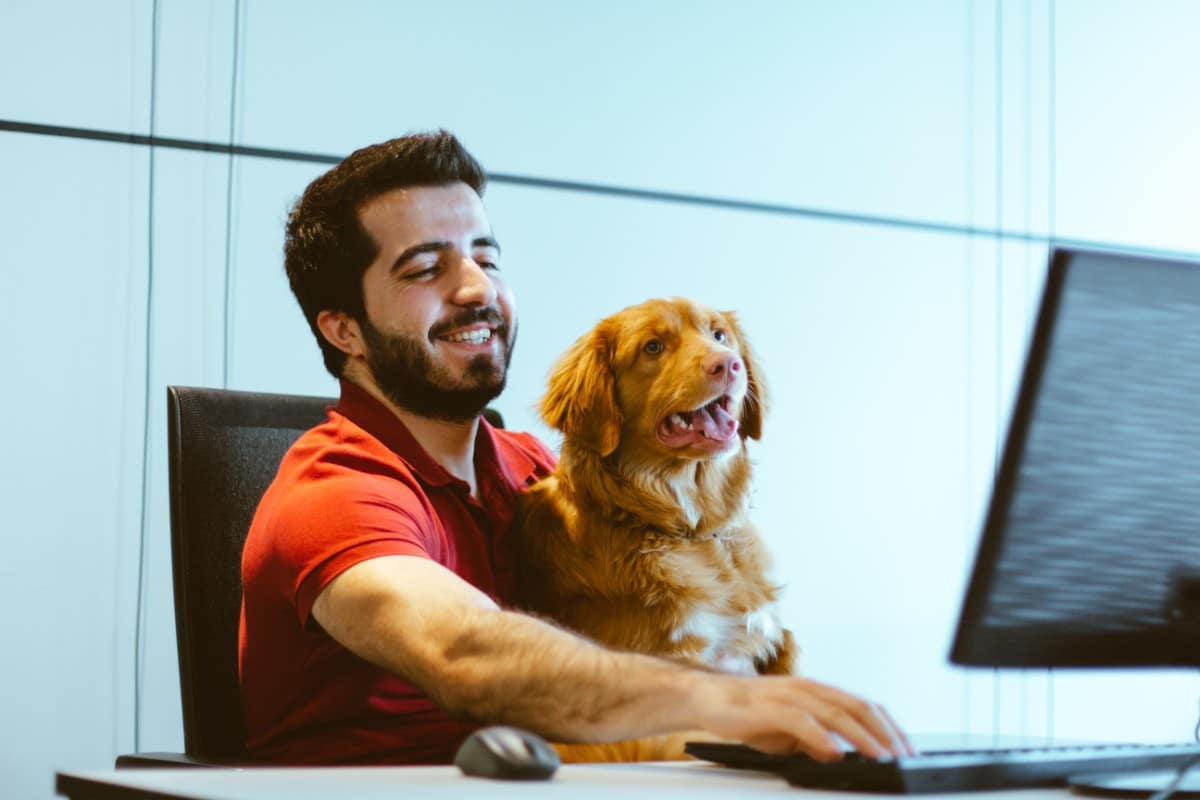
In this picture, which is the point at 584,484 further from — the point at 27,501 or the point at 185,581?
the point at 27,501

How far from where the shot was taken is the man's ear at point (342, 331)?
6.76 feet

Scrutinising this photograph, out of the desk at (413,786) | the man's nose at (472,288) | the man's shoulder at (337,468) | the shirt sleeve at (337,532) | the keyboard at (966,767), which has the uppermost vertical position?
the man's nose at (472,288)

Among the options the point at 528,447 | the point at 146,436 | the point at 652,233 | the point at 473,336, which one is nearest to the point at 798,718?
the point at 473,336

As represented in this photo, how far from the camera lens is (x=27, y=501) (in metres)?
3.05

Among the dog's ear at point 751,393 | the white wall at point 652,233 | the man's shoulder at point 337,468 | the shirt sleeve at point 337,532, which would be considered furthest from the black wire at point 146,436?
the shirt sleeve at point 337,532

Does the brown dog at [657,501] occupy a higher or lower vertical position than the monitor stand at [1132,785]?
higher

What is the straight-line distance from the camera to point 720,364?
2057 mm

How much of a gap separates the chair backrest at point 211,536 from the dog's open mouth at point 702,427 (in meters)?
0.58

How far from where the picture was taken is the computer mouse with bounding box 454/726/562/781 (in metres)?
1.04

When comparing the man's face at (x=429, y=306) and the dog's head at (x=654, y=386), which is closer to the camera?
the man's face at (x=429, y=306)

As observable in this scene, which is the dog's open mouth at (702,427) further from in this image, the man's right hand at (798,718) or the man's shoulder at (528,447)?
the man's right hand at (798,718)

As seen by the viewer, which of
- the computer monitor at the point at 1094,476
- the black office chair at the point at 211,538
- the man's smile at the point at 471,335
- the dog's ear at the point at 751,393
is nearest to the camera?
the computer monitor at the point at 1094,476

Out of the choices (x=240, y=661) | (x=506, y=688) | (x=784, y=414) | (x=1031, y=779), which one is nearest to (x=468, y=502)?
(x=240, y=661)

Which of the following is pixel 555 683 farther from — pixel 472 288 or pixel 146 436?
pixel 146 436
